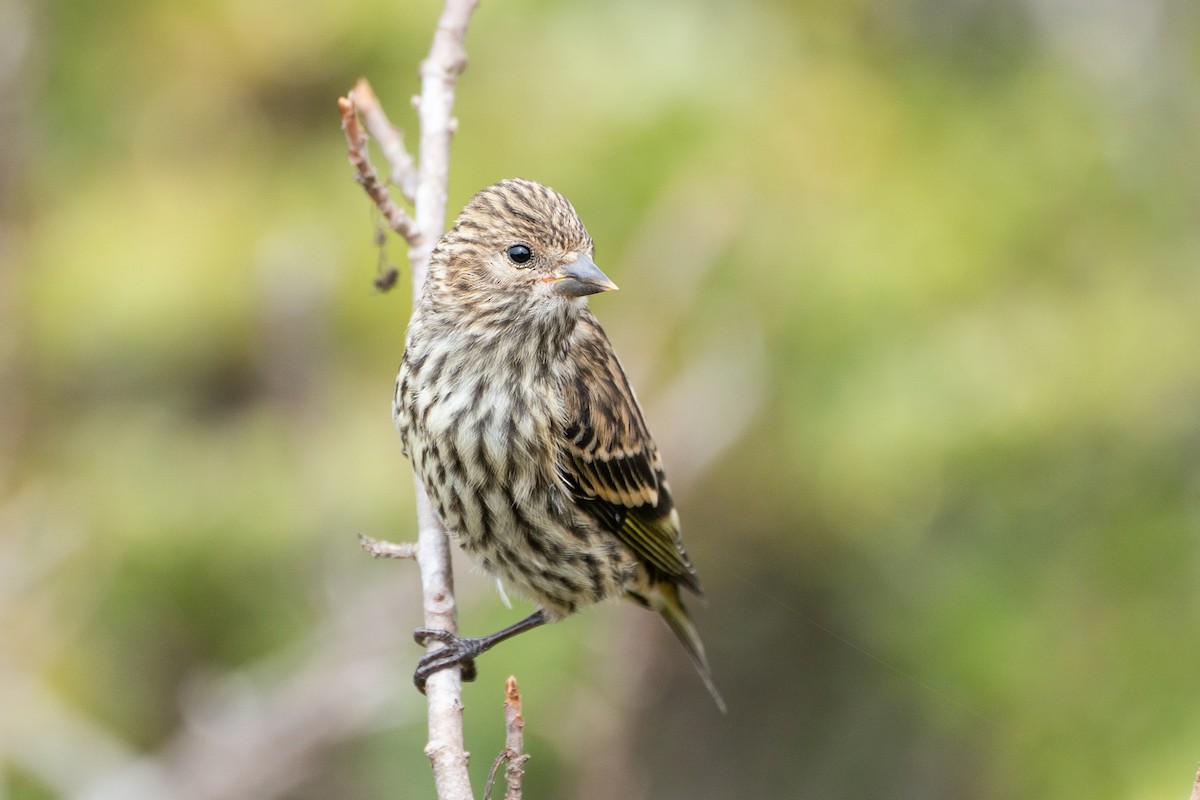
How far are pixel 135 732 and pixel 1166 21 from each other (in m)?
5.25

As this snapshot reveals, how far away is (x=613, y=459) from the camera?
13.0ft

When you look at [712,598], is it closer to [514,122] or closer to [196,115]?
[514,122]

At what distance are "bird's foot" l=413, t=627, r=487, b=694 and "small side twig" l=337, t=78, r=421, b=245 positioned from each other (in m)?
0.96

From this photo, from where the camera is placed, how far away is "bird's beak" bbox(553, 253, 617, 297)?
345 centimetres

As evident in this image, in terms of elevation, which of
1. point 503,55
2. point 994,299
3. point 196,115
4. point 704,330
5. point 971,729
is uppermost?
point 196,115

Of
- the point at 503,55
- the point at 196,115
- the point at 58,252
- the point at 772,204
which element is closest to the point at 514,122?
the point at 503,55

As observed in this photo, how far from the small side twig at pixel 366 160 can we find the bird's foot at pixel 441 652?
0.96m

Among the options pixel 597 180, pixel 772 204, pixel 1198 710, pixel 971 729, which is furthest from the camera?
pixel 772 204

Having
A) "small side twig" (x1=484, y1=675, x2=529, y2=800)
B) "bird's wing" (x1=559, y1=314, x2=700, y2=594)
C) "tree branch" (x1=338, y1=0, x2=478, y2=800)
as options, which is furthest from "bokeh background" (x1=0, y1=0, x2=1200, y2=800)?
"small side twig" (x1=484, y1=675, x2=529, y2=800)

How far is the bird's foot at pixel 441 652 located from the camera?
3322 mm

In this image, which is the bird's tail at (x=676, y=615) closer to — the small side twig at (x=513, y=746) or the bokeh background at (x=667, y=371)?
the bokeh background at (x=667, y=371)

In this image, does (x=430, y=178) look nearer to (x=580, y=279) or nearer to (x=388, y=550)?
(x=580, y=279)

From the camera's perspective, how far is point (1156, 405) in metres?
5.05

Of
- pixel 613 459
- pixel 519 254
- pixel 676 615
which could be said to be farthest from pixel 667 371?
pixel 519 254
